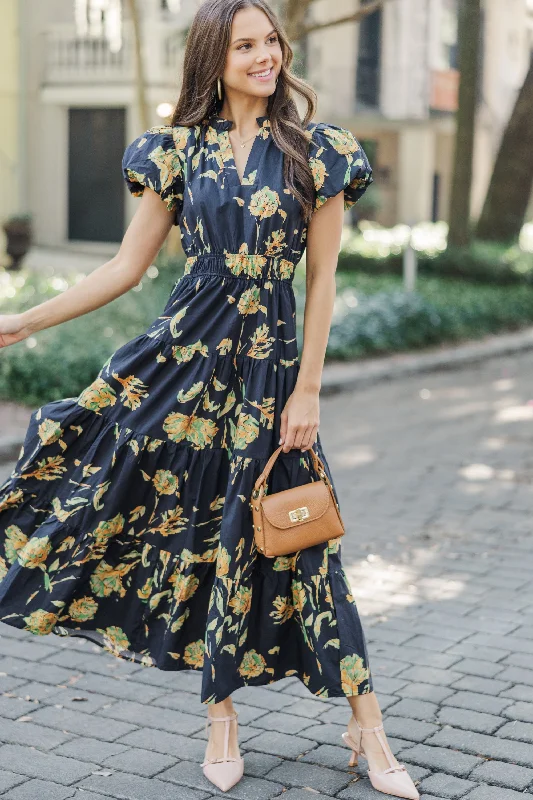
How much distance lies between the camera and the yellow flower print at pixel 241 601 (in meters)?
3.22

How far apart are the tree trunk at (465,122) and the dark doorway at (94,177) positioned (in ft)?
28.7

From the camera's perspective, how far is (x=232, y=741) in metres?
3.41

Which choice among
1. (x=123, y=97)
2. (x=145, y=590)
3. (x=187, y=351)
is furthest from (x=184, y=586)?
(x=123, y=97)

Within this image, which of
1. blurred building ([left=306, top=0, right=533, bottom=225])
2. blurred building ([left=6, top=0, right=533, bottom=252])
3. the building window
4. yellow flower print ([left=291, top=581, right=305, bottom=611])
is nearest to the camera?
yellow flower print ([left=291, top=581, right=305, bottom=611])

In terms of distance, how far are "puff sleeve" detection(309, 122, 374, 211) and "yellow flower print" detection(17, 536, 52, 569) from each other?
1149 mm

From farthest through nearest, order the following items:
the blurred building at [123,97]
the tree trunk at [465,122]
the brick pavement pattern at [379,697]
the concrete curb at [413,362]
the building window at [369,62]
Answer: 1. the building window at [369,62]
2. the blurred building at [123,97]
3. the tree trunk at [465,122]
4. the concrete curb at [413,362]
5. the brick pavement pattern at [379,697]

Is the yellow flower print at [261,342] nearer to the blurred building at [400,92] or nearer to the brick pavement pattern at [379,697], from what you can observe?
the brick pavement pattern at [379,697]

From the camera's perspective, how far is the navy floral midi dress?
3215mm

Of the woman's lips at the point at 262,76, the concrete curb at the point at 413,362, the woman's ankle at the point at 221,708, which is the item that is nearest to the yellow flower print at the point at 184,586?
the woman's ankle at the point at 221,708

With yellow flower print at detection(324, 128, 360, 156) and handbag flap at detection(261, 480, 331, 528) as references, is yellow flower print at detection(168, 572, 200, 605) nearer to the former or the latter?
handbag flap at detection(261, 480, 331, 528)

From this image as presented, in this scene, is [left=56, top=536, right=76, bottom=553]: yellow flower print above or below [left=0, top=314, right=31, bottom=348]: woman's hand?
below

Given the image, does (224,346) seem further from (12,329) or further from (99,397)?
(12,329)

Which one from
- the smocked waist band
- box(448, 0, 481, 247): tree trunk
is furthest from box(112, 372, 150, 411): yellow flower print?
box(448, 0, 481, 247): tree trunk

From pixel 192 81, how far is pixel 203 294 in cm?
57
